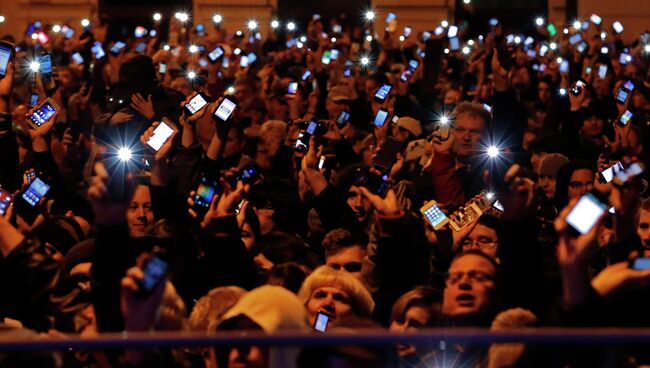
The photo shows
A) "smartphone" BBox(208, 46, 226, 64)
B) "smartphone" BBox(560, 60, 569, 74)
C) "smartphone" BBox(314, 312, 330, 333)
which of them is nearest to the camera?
"smartphone" BBox(314, 312, 330, 333)

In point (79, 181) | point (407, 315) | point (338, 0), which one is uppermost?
point (338, 0)

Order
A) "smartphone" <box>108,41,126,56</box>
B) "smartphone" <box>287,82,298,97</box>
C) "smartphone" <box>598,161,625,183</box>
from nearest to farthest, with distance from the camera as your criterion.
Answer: "smartphone" <box>598,161,625,183</box> < "smartphone" <box>287,82,298,97</box> < "smartphone" <box>108,41,126,56</box>

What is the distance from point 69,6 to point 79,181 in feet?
57.1

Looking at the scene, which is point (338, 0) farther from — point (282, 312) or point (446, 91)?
point (282, 312)

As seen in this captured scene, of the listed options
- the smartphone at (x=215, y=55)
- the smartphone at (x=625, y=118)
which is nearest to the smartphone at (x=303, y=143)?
the smartphone at (x=625, y=118)

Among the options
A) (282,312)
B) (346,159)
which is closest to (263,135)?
(346,159)

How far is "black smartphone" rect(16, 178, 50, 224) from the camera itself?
22.3 ft

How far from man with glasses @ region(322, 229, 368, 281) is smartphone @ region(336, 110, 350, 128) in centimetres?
398

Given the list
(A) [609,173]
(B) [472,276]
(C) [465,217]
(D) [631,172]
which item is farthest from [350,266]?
(D) [631,172]

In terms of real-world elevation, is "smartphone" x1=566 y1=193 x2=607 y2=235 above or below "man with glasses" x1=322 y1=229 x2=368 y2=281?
below

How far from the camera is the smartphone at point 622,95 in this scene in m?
11.1

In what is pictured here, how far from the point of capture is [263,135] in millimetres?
10219

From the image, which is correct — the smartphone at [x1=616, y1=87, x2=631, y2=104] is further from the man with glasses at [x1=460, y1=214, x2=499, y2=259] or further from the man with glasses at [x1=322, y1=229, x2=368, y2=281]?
the man with glasses at [x1=322, y1=229, x2=368, y2=281]

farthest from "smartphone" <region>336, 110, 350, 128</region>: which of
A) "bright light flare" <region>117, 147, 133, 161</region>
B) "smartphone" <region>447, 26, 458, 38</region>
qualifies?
"smartphone" <region>447, 26, 458, 38</region>
